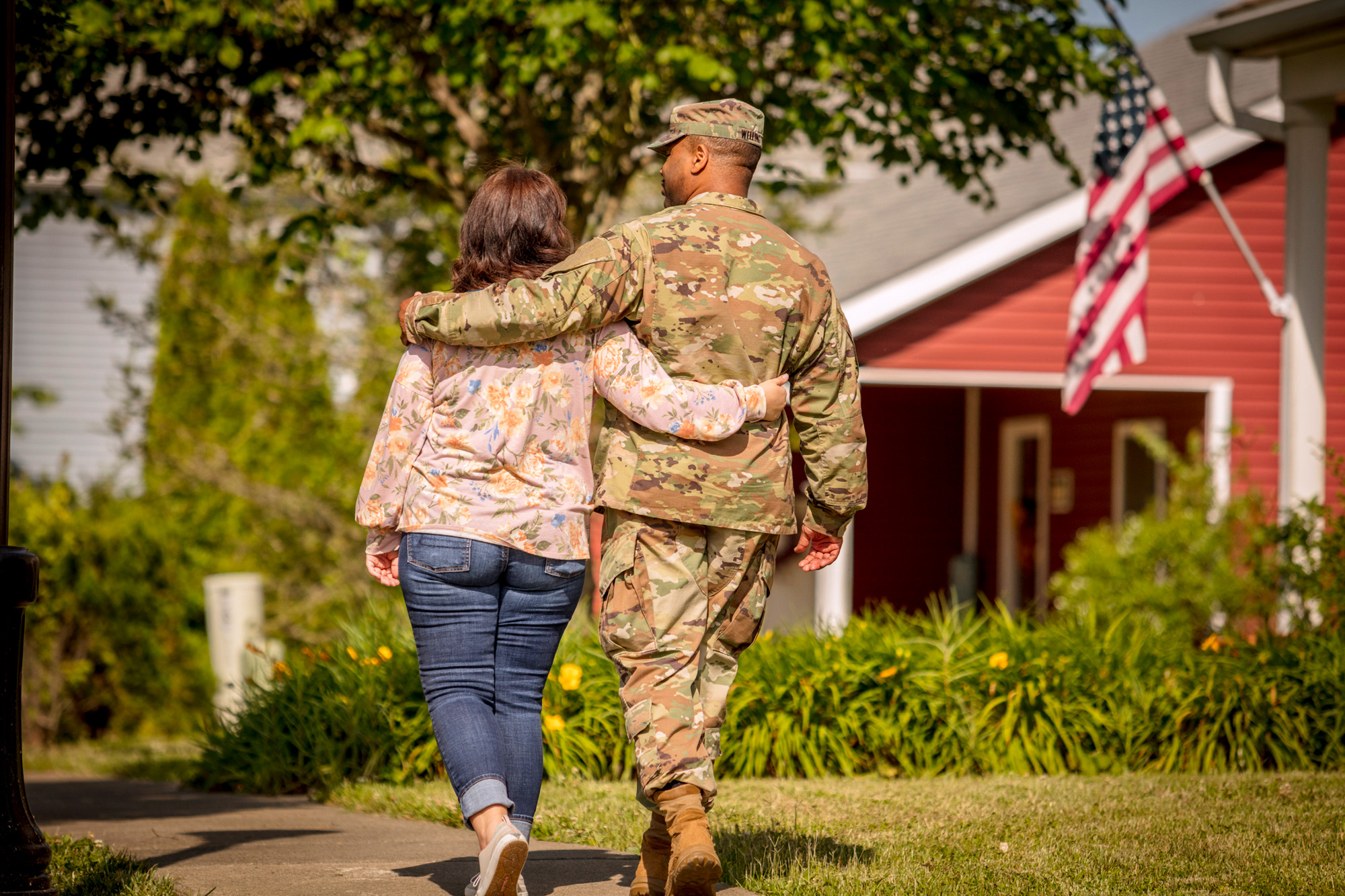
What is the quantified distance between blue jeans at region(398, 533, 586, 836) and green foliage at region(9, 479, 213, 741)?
7717mm

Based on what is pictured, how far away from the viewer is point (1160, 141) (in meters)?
8.18

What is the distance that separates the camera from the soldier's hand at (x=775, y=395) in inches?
134

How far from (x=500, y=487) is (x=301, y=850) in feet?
5.41

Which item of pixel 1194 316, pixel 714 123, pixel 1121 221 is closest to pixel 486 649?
pixel 714 123

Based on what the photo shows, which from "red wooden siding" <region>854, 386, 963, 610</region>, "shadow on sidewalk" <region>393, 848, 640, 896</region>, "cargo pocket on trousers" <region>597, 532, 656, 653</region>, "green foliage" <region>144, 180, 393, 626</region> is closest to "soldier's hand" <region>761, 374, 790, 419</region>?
"cargo pocket on trousers" <region>597, 532, 656, 653</region>

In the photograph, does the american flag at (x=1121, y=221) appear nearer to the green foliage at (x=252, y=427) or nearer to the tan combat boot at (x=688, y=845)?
the green foliage at (x=252, y=427)

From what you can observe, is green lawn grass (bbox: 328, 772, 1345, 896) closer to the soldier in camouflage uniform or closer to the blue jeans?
the soldier in camouflage uniform

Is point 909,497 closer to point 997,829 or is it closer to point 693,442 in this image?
point 997,829

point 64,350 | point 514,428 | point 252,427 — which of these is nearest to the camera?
point 514,428

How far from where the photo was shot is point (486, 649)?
11.2 feet

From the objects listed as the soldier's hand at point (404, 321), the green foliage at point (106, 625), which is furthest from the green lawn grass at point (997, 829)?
the green foliage at point (106, 625)

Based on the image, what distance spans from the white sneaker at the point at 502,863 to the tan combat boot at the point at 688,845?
34cm

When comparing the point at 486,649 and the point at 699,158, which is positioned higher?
the point at 699,158

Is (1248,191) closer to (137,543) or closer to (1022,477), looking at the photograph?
(1022,477)
